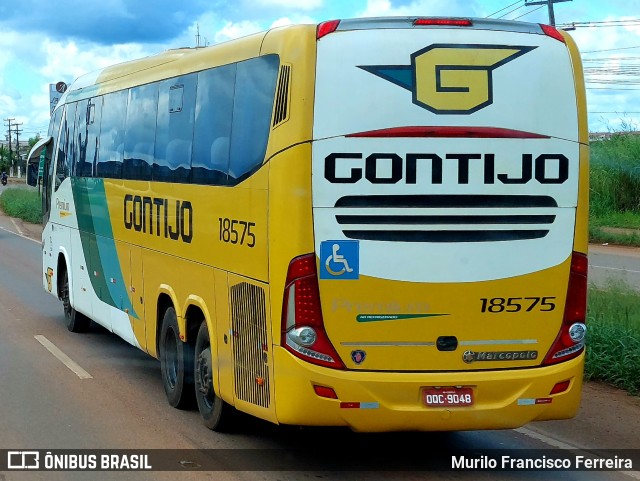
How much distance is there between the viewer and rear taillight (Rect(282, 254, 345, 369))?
6.89 m

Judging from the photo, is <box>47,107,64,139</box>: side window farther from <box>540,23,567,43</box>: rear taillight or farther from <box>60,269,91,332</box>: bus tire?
<box>540,23,567,43</box>: rear taillight

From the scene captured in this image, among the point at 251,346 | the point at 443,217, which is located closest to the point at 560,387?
the point at 443,217

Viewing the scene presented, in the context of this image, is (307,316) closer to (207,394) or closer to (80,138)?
(207,394)

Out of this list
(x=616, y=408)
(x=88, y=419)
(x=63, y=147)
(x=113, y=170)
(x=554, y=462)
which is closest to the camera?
(x=554, y=462)

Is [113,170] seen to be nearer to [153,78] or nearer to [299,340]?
[153,78]

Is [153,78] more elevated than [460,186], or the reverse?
[153,78]

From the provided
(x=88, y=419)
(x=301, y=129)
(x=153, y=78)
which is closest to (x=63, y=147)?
(x=153, y=78)

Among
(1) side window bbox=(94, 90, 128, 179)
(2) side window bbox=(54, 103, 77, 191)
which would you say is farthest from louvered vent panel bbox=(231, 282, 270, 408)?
(2) side window bbox=(54, 103, 77, 191)

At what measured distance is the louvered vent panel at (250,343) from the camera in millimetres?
7297

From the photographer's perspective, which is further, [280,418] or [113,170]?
[113,170]

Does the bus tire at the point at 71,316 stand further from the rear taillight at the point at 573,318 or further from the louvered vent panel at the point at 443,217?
the rear taillight at the point at 573,318

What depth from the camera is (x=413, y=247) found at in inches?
275

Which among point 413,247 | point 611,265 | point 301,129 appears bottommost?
point 611,265

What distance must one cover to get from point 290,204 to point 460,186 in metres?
1.16
